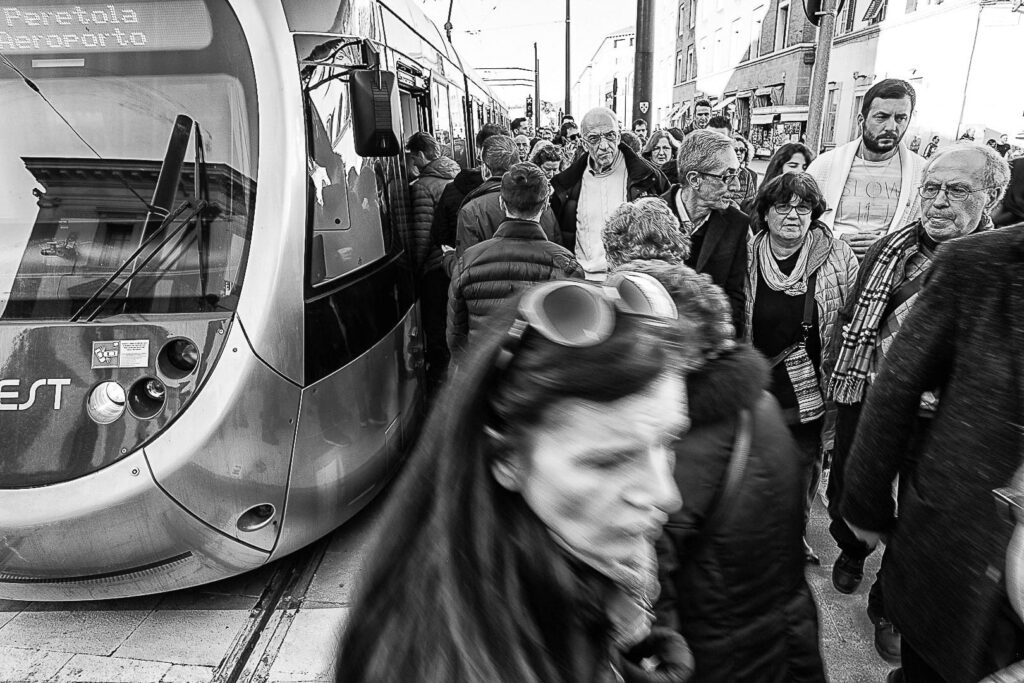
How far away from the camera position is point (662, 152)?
25.2ft

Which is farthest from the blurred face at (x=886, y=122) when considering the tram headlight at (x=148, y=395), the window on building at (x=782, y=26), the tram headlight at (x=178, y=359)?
the window on building at (x=782, y=26)

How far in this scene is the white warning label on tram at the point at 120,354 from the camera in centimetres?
267

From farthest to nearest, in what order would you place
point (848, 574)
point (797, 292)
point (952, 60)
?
point (952, 60) → point (797, 292) → point (848, 574)

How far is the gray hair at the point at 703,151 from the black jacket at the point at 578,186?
4.20 ft

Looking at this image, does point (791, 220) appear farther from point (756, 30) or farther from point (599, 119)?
point (756, 30)

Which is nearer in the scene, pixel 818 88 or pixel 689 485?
pixel 689 485

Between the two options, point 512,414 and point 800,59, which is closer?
point 512,414

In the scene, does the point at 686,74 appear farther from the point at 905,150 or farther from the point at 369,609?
the point at 369,609

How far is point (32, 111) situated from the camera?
2.93 m

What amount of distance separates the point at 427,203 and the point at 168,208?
2864 millimetres

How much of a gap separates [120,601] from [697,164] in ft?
11.6

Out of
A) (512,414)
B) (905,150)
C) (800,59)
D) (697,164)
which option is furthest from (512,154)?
(800,59)

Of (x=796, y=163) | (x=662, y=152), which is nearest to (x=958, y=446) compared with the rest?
(x=796, y=163)

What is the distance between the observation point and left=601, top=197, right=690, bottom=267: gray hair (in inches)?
112
